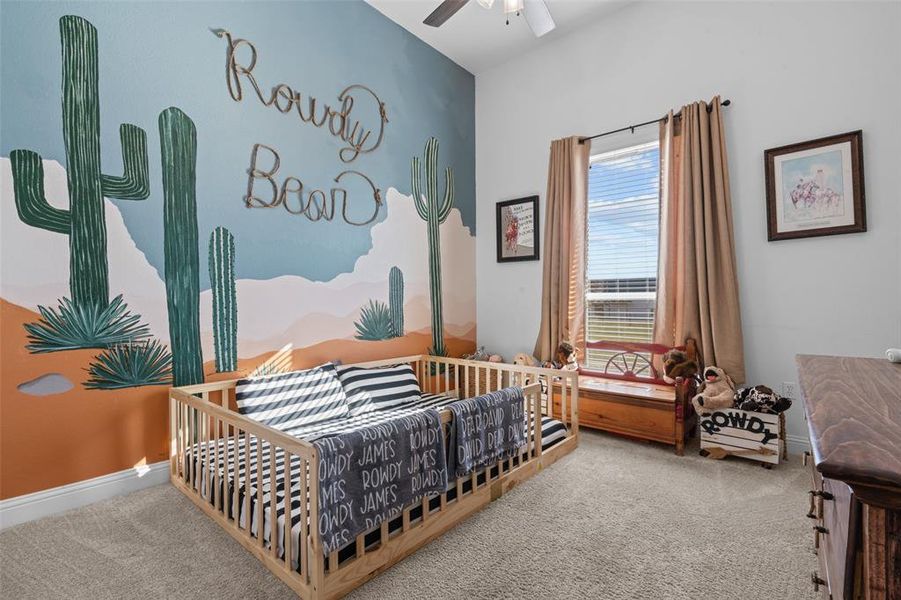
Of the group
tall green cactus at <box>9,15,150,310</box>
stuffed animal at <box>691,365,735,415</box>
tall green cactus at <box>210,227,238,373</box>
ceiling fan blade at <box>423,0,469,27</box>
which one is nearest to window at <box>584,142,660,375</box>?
stuffed animal at <box>691,365,735,415</box>

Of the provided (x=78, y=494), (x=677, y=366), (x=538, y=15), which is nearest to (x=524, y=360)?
(x=677, y=366)

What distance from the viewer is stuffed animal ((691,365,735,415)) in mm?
2557

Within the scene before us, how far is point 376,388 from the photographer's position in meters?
2.80

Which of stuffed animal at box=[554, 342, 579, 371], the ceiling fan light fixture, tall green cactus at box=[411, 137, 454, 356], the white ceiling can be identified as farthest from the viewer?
tall green cactus at box=[411, 137, 454, 356]

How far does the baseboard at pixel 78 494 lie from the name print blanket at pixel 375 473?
1.47 meters

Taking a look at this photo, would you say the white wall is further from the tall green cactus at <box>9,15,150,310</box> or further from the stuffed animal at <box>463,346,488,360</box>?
the tall green cactus at <box>9,15,150,310</box>

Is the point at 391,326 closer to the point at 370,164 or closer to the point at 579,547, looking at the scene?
the point at 370,164

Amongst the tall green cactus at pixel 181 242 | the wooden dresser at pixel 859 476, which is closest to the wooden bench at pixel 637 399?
the wooden dresser at pixel 859 476

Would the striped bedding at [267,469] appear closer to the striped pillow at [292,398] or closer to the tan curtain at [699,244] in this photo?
the striped pillow at [292,398]

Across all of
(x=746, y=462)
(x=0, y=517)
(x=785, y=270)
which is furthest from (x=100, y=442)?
(x=785, y=270)

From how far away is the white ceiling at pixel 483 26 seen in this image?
322cm

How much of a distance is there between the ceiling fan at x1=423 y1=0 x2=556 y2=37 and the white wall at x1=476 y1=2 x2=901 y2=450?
1.17 m

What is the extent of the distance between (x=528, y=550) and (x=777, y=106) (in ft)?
10.1

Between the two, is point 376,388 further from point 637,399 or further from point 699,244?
point 699,244
